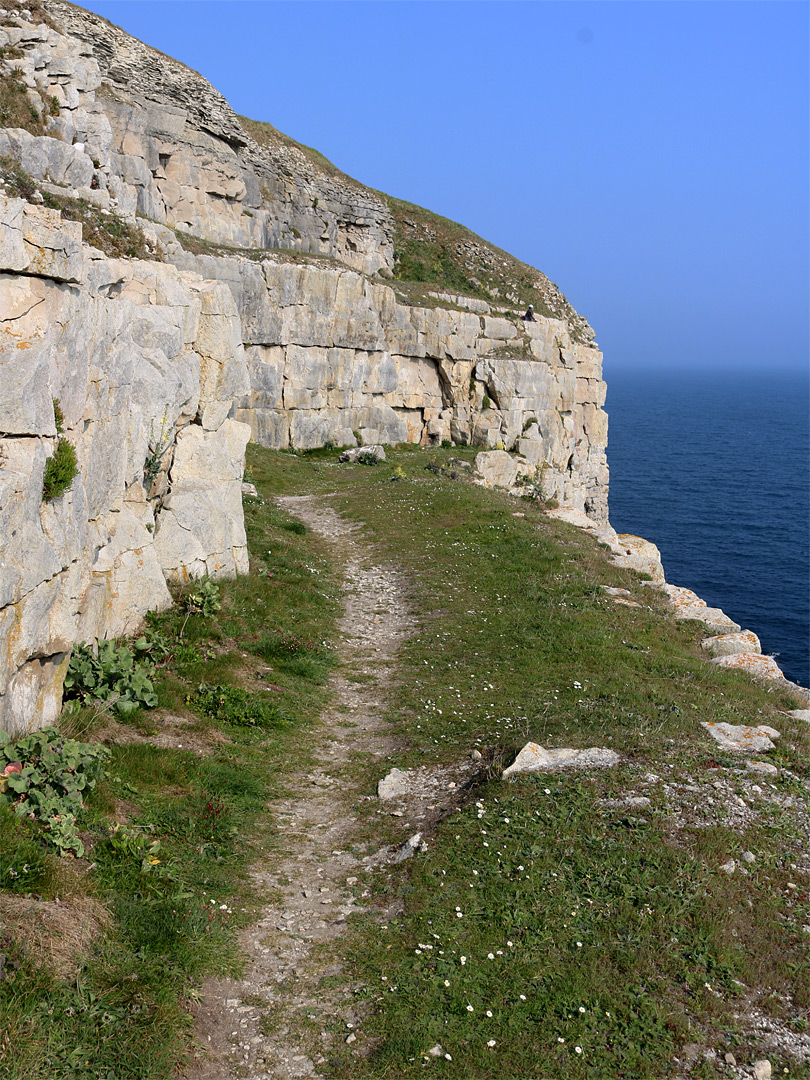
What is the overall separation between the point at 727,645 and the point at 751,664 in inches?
49.8

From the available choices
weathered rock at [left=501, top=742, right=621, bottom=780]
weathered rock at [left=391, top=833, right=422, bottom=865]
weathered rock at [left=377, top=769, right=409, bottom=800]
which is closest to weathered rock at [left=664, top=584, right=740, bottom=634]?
weathered rock at [left=501, top=742, right=621, bottom=780]

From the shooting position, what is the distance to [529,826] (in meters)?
10.4

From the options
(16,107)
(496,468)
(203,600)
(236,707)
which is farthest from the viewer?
(496,468)

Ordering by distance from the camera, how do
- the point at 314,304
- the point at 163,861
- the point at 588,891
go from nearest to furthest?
the point at 588,891, the point at 163,861, the point at 314,304

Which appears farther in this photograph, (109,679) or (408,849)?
(109,679)

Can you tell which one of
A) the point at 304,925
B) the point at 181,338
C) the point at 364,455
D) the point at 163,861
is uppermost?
the point at 181,338

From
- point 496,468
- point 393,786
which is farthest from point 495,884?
point 496,468

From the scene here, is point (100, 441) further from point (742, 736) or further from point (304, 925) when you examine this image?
point (742, 736)

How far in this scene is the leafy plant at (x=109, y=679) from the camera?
40.0 ft

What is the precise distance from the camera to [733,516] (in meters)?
86.9

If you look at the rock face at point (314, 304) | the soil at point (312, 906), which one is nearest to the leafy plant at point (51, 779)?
the soil at point (312, 906)

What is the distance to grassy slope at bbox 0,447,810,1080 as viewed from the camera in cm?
725

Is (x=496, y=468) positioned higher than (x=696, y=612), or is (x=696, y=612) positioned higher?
(x=496, y=468)

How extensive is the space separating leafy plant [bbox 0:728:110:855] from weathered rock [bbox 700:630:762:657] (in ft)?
48.1
